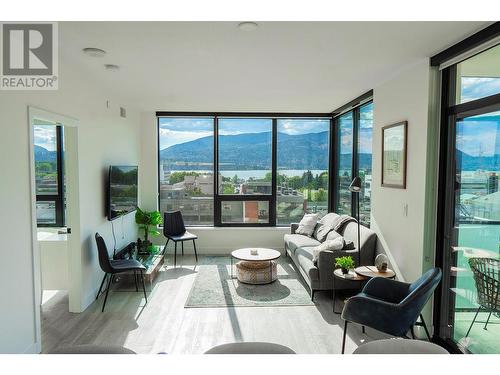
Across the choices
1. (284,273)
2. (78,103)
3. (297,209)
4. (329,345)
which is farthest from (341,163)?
(78,103)

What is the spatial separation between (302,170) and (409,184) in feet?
11.2

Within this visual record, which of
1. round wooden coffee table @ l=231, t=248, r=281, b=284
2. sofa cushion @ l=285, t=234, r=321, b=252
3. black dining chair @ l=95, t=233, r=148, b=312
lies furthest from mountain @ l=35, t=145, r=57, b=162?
sofa cushion @ l=285, t=234, r=321, b=252

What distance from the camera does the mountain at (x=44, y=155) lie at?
4891 mm

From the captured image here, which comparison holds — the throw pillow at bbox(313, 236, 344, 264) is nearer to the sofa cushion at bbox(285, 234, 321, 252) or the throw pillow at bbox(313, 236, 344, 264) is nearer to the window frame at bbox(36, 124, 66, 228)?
the sofa cushion at bbox(285, 234, 321, 252)

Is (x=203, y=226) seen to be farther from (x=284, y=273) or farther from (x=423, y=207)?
(x=423, y=207)

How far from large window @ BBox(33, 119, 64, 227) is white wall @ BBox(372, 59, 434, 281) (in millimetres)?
4389

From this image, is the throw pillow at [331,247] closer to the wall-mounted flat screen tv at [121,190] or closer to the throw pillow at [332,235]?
the throw pillow at [332,235]

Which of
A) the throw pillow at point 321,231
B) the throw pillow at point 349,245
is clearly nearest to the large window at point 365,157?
the throw pillow at point 321,231

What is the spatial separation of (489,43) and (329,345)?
2708 millimetres

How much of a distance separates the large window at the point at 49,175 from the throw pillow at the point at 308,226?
12.3ft

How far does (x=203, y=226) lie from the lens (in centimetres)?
670

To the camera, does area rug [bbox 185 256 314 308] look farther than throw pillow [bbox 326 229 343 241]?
No

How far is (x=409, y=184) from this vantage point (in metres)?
3.47

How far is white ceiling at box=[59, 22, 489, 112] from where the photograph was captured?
8.25 ft
